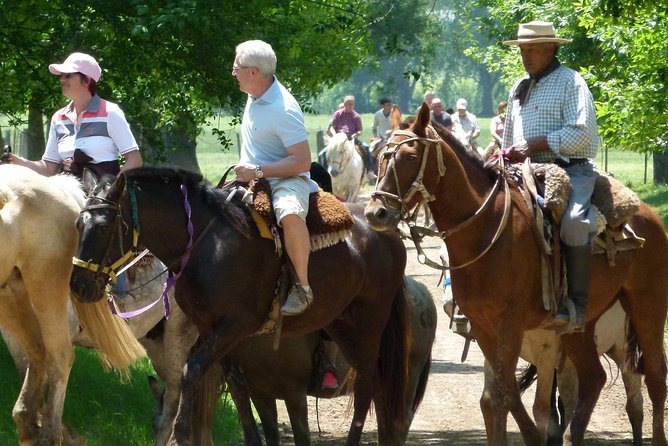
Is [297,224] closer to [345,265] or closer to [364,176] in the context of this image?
[345,265]

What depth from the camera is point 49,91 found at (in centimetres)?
1171

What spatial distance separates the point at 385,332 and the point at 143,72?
4.65m

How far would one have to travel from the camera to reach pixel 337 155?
80.5 feet

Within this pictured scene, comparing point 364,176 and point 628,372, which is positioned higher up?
point 628,372

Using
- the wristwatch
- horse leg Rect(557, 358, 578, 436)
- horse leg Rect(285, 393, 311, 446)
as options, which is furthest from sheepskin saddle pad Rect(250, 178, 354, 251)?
horse leg Rect(557, 358, 578, 436)

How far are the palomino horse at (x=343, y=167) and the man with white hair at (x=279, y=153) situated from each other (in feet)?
55.2

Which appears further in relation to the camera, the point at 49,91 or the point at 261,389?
the point at 49,91

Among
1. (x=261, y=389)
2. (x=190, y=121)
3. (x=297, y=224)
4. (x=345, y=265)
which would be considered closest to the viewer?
(x=297, y=224)

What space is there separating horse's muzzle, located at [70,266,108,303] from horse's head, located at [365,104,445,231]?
1536 mm

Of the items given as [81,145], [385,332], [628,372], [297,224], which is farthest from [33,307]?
[628,372]

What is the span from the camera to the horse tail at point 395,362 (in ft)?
26.6

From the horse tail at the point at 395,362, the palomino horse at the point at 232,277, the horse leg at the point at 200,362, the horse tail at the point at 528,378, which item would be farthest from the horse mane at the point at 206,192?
the horse tail at the point at 528,378

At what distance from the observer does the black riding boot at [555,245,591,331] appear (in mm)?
7551

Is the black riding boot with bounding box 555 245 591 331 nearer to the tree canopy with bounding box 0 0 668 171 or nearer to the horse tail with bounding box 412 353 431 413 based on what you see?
the horse tail with bounding box 412 353 431 413
